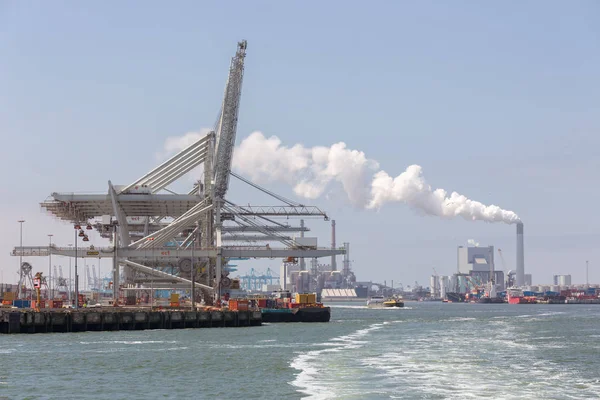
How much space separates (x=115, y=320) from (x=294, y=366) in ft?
139

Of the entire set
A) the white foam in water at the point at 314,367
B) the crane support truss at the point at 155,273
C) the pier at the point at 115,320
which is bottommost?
the white foam in water at the point at 314,367

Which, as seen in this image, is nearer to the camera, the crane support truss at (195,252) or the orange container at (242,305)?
the orange container at (242,305)

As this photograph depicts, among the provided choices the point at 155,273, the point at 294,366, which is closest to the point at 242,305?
the point at 155,273

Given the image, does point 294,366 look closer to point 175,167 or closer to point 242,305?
point 242,305

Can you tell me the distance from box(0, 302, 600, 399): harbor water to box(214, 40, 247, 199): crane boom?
42.8m

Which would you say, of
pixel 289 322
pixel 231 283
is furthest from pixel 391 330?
pixel 231 283

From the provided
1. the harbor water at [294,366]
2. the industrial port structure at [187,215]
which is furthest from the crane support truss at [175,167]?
the harbor water at [294,366]

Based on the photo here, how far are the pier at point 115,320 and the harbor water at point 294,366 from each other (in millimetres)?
2938

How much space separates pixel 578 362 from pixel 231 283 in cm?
7638

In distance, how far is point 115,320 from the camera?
99125mm

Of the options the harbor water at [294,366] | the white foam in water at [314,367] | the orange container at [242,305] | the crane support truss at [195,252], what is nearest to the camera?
the white foam in water at [314,367]

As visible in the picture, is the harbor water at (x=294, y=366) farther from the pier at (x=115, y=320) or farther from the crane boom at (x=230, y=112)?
the crane boom at (x=230, y=112)

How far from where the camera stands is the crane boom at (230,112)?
12962 cm

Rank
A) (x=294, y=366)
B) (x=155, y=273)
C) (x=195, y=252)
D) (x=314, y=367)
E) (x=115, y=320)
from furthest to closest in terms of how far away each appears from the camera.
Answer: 1. (x=155, y=273)
2. (x=195, y=252)
3. (x=115, y=320)
4. (x=294, y=366)
5. (x=314, y=367)
